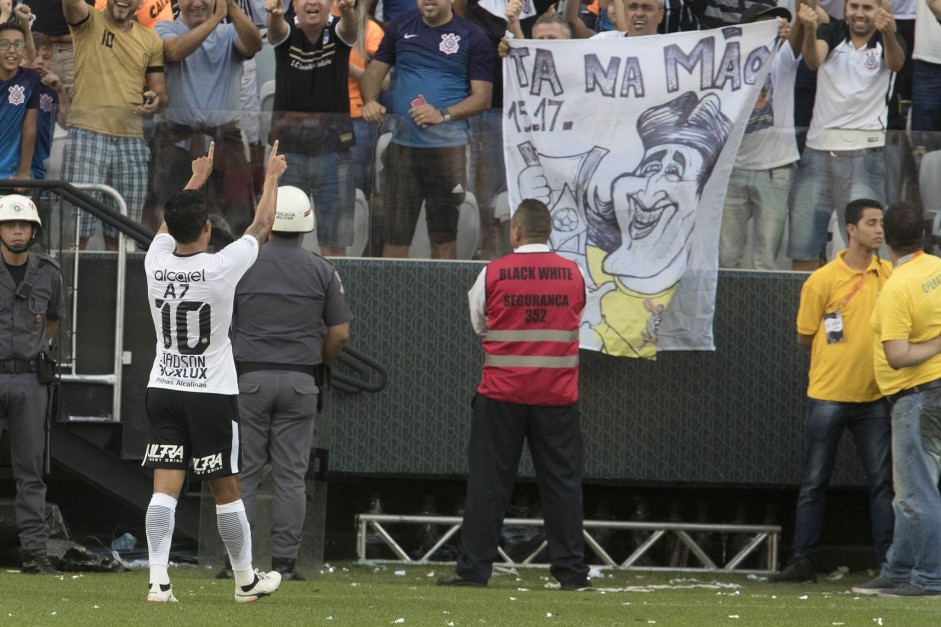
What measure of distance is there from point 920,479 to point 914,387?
0.52m

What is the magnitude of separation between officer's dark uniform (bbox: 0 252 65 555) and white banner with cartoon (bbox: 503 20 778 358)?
3.25m

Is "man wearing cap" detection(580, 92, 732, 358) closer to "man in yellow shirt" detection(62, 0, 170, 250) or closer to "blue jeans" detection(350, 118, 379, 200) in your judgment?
"blue jeans" detection(350, 118, 379, 200)

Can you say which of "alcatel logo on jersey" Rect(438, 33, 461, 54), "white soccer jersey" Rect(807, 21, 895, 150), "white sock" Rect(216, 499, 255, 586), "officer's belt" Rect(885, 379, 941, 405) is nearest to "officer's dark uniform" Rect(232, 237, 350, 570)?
"white sock" Rect(216, 499, 255, 586)

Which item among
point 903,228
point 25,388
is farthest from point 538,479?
point 25,388

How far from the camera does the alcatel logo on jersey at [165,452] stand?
6.85 metres

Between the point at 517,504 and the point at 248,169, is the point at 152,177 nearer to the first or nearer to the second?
the point at 248,169

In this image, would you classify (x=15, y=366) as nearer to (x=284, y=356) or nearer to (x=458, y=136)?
(x=284, y=356)

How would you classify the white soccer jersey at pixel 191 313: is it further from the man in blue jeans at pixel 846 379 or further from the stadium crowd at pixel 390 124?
Result: the man in blue jeans at pixel 846 379

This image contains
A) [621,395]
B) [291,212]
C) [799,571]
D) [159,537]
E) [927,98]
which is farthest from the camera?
[927,98]

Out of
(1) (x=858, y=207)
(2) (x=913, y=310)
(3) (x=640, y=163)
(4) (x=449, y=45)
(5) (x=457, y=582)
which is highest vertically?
(4) (x=449, y=45)

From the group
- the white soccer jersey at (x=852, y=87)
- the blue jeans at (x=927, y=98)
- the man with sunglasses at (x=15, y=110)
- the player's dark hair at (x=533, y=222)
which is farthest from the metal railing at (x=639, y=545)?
the man with sunglasses at (x=15, y=110)

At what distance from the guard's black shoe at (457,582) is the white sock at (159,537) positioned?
221cm

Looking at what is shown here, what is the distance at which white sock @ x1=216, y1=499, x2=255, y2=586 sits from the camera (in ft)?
22.5

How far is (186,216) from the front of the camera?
6.79m
